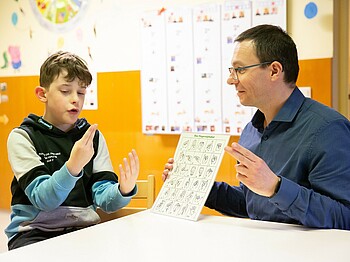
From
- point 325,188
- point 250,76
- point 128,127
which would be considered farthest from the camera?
point 128,127

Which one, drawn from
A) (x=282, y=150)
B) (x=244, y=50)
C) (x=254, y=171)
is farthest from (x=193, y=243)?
(x=244, y=50)

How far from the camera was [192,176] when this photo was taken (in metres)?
1.63

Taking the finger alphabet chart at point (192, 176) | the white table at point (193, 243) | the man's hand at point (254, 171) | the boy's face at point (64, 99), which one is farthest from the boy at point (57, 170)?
the man's hand at point (254, 171)

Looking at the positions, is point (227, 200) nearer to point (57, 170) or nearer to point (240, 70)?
point (240, 70)

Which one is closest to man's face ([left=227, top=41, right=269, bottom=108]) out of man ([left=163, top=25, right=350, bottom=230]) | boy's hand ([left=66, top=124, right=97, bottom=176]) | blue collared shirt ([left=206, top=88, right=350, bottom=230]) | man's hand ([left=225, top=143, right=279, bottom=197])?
man ([left=163, top=25, right=350, bottom=230])

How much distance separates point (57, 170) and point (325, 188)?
1.01 meters

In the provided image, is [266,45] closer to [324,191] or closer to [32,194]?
[324,191]

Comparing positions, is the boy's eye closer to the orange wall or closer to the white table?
the white table

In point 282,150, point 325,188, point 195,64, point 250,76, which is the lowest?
point 325,188

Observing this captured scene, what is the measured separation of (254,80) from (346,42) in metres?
1.60

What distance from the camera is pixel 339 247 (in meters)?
1.21

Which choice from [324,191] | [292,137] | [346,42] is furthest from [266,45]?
[346,42]

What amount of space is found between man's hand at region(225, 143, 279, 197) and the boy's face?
2.46 ft

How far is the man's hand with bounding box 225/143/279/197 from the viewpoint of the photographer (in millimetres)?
1329
